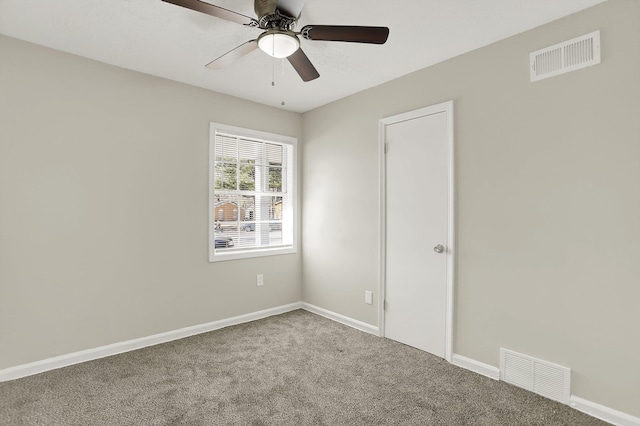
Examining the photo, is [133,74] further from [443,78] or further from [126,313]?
[443,78]

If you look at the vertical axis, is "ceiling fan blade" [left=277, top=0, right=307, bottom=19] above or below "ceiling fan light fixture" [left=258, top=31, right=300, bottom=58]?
above

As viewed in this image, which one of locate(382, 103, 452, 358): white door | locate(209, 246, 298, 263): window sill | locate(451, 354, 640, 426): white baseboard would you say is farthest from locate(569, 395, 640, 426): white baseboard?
locate(209, 246, 298, 263): window sill

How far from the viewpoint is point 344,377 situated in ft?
8.36

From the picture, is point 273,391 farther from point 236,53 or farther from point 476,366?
point 236,53

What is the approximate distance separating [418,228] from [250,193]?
6.50 ft

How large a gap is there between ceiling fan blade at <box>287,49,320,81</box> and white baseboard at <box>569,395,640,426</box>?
2767 mm

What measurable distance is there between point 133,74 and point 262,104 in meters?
1.38

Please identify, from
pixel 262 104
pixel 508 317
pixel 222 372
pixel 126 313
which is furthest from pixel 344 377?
pixel 262 104

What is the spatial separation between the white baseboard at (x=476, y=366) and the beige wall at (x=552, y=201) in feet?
0.16

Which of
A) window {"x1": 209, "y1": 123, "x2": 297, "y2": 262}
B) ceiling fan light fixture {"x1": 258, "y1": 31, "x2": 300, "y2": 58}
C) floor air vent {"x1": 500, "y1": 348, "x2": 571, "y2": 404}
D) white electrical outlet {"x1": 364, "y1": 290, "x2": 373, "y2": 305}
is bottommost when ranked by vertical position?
floor air vent {"x1": 500, "y1": 348, "x2": 571, "y2": 404}

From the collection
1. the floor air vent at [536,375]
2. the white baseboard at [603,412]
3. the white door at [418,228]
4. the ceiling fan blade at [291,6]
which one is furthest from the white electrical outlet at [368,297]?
the ceiling fan blade at [291,6]

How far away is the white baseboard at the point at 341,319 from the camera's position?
11.4ft

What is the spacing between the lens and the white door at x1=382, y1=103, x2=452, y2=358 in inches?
113

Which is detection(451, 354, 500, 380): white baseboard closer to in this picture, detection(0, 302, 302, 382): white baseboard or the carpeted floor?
the carpeted floor
